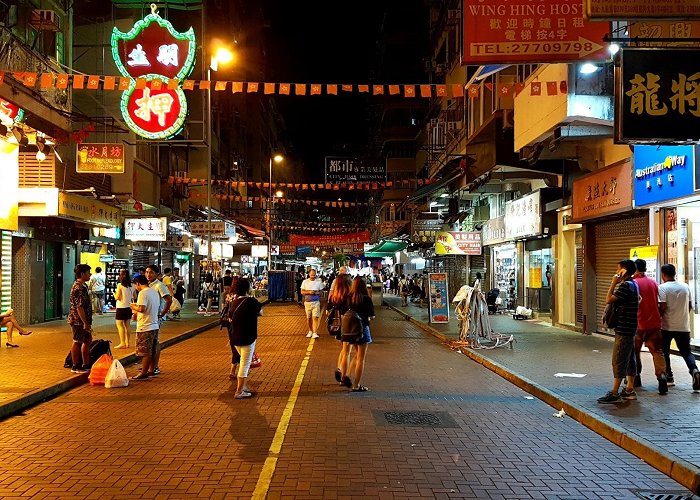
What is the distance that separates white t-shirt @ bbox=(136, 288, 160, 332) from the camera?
432 inches

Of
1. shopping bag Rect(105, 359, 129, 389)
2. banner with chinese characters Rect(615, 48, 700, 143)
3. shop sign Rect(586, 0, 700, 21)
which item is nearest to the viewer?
shop sign Rect(586, 0, 700, 21)

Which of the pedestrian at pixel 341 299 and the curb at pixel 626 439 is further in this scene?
the pedestrian at pixel 341 299

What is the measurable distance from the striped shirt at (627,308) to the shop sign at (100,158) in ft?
46.6

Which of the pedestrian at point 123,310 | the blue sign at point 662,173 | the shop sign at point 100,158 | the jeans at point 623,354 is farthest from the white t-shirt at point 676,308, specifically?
the shop sign at point 100,158

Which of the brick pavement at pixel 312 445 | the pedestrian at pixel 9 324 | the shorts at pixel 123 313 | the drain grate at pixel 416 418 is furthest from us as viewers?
the shorts at pixel 123 313

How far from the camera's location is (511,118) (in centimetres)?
1916

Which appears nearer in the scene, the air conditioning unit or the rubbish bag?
the rubbish bag

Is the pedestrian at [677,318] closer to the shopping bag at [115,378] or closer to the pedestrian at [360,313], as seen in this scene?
the pedestrian at [360,313]

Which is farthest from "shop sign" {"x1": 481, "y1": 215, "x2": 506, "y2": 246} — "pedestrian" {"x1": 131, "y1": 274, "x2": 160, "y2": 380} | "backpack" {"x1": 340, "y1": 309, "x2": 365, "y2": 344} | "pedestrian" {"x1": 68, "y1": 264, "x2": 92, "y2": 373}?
"pedestrian" {"x1": 68, "y1": 264, "x2": 92, "y2": 373}

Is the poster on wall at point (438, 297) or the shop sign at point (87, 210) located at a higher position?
the shop sign at point (87, 210)

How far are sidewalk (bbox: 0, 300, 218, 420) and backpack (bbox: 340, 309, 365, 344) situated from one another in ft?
15.2

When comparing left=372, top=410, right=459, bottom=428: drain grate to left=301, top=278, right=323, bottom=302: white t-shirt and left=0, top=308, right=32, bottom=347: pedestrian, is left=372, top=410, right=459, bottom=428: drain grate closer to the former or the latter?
left=0, top=308, right=32, bottom=347: pedestrian

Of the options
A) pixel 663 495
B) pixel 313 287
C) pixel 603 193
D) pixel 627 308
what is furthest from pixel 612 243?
pixel 663 495

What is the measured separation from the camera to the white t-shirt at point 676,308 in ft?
31.3
